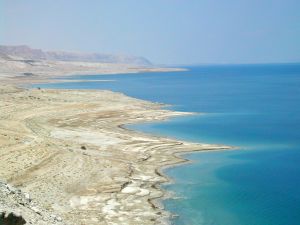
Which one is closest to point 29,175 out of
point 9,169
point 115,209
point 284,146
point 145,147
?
point 9,169

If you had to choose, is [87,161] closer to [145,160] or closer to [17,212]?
[145,160]

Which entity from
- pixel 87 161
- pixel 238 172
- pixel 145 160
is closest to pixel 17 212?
pixel 87 161

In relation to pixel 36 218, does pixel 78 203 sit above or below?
below

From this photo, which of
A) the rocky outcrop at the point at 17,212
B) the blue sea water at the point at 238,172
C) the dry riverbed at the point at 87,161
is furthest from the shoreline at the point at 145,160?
the rocky outcrop at the point at 17,212

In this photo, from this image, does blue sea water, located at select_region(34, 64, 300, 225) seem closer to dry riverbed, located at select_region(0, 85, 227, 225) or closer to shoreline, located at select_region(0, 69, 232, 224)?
shoreline, located at select_region(0, 69, 232, 224)

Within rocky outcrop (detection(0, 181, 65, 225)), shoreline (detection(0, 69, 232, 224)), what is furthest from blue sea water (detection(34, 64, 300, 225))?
rocky outcrop (detection(0, 181, 65, 225))

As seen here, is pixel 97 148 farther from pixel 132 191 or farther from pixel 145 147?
pixel 132 191

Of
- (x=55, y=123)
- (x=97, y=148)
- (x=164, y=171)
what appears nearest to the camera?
(x=164, y=171)
